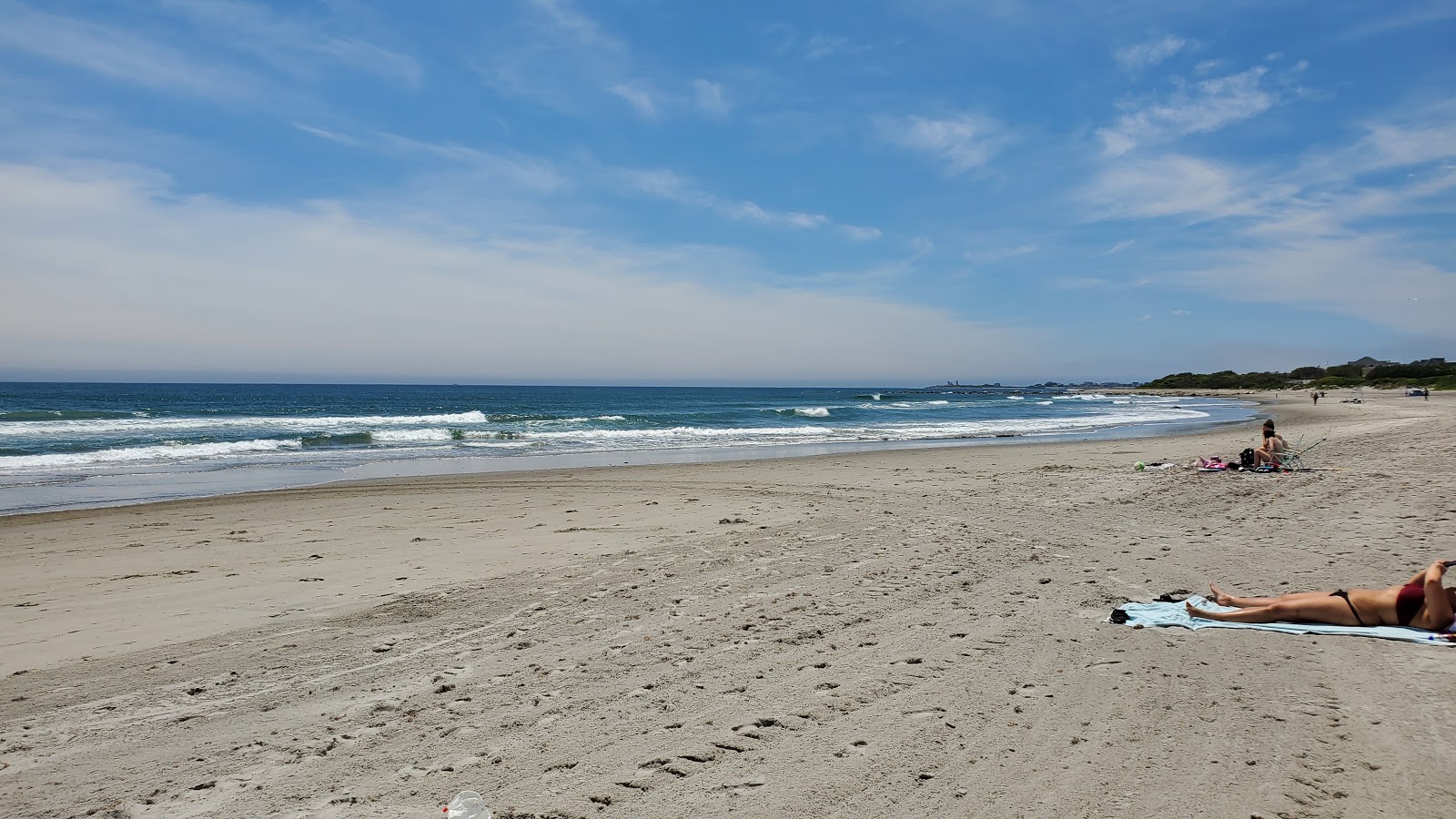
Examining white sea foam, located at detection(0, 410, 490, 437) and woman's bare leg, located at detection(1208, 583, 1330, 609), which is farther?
white sea foam, located at detection(0, 410, 490, 437)

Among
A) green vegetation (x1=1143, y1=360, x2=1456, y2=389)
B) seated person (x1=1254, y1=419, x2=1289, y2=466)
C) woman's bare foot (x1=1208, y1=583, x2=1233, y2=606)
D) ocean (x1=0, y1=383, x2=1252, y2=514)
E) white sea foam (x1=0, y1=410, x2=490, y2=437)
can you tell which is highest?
green vegetation (x1=1143, y1=360, x2=1456, y2=389)

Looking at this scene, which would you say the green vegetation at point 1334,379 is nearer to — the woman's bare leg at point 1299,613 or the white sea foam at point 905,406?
the white sea foam at point 905,406

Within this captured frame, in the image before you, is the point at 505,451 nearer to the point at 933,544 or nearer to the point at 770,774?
the point at 933,544

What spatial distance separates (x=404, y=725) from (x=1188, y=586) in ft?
20.2

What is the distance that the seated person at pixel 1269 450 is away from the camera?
1284cm

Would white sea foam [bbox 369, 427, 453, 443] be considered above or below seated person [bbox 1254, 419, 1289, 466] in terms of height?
below

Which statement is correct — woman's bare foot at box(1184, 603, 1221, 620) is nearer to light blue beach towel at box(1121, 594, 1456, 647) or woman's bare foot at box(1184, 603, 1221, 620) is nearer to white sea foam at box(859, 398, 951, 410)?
light blue beach towel at box(1121, 594, 1456, 647)

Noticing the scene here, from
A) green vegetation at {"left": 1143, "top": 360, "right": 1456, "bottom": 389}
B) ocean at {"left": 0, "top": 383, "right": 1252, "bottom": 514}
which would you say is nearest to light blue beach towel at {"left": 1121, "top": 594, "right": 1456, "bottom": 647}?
ocean at {"left": 0, "top": 383, "right": 1252, "bottom": 514}

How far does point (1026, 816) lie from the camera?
9.45 ft

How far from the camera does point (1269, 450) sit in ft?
43.0

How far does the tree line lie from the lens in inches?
2751

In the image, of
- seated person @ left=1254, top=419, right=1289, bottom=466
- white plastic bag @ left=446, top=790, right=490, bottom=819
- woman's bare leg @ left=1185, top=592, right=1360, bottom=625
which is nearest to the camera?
white plastic bag @ left=446, top=790, right=490, bottom=819

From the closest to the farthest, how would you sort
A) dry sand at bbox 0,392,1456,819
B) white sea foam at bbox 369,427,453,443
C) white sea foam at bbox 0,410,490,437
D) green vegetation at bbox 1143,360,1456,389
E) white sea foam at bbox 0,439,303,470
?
dry sand at bbox 0,392,1456,819 → white sea foam at bbox 0,439,303,470 → white sea foam at bbox 369,427,453,443 → white sea foam at bbox 0,410,490,437 → green vegetation at bbox 1143,360,1456,389

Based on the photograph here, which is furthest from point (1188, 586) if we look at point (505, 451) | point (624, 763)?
point (505, 451)
